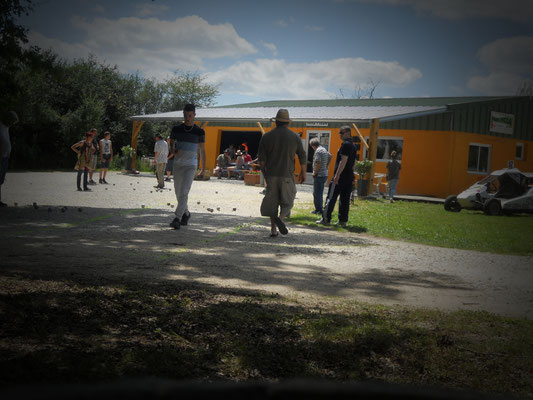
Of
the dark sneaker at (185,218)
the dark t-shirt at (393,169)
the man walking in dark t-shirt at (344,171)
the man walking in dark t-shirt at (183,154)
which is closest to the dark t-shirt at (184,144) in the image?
the man walking in dark t-shirt at (183,154)

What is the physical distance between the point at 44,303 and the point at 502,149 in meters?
25.8

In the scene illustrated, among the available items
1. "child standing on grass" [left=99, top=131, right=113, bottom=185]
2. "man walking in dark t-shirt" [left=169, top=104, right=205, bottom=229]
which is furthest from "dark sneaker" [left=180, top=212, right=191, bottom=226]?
"child standing on grass" [left=99, top=131, right=113, bottom=185]

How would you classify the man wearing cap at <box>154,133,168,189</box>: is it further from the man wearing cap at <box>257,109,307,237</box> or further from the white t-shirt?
the man wearing cap at <box>257,109,307,237</box>

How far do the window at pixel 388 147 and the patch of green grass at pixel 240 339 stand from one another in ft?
68.0

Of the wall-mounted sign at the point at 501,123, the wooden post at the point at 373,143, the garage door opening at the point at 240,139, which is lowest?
the wooden post at the point at 373,143

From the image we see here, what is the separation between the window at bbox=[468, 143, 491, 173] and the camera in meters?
23.9

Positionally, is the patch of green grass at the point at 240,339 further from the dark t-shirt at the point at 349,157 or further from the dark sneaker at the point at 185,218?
the dark t-shirt at the point at 349,157

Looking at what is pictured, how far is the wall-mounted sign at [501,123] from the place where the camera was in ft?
80.6

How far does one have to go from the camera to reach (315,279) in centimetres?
544

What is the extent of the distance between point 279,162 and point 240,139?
27.5 m

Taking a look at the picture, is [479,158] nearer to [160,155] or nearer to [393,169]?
[393,169]

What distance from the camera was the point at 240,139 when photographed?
35.3 metres

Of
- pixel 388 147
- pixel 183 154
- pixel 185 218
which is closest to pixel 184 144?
pixel 183 154

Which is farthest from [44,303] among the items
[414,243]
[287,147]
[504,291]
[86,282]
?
[414,243]
